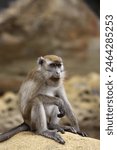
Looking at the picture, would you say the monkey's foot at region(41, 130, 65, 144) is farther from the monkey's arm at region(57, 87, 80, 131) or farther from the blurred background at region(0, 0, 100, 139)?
the blurred background at region(0, 0, 100, 139)

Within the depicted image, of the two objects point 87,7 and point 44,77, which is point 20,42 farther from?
point 44,77

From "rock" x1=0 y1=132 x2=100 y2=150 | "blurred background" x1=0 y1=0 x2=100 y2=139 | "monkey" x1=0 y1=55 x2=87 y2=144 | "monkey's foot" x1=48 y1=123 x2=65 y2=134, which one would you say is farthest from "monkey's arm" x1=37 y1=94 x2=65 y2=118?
"blurred background" x1=0 y1=0 x2=100 y2=139

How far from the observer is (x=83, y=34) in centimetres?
1123

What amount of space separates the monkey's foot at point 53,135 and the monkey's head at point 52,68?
1.50 ft

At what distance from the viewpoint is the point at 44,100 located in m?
6.71

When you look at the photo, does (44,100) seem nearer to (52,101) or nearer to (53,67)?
(52,101)

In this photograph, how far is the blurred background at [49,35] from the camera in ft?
35.7

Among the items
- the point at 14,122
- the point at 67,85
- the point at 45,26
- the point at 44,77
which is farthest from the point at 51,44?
the point at 44,77

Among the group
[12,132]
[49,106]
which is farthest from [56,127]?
[12,132]

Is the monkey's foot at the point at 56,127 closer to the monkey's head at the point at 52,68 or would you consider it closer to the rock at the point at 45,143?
the rock at the point at 45,143

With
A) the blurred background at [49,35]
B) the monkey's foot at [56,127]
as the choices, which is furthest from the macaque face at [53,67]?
the blurred background at [49,35]

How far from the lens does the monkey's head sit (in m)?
6.66

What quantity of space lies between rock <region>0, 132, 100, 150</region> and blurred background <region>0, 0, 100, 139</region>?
400 cm

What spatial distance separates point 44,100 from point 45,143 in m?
0.41
